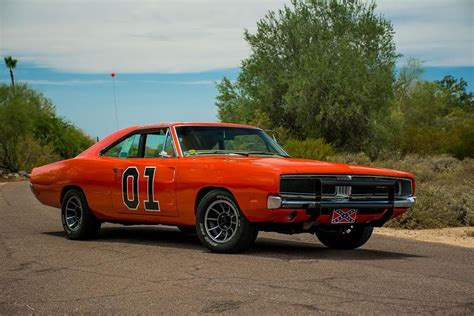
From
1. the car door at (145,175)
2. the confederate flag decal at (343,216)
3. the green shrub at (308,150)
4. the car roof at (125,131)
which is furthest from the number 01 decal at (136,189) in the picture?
the green shrub at (308,150)

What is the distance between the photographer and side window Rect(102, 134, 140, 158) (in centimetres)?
1089

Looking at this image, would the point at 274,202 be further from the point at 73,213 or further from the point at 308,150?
the point at 308,150

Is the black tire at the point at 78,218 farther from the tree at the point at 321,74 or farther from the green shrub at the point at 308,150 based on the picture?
the tree at the point at 321,74

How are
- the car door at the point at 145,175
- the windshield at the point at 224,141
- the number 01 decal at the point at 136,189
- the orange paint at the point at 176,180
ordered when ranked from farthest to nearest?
the windshield at the point at 224,141 → the number 01 decal at the point at 136,189 → the car door at the point at 145,175 → the orange paint at the point at 176,180

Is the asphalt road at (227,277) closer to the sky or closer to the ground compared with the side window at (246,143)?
closer to the ground

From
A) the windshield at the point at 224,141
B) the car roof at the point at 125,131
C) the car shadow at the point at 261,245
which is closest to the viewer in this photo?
the car shadow at the point at 261,245

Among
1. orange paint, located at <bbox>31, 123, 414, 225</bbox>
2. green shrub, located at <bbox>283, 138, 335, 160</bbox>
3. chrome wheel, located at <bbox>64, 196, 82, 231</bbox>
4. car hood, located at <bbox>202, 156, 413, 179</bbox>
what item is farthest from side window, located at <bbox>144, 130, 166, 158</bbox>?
green shrub, located at <bbox>283, 138, 335, 160</bbox>

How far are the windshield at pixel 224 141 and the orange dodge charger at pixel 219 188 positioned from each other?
0.01m

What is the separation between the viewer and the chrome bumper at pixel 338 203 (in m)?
8.58

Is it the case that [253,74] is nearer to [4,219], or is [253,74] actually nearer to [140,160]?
[4,219]

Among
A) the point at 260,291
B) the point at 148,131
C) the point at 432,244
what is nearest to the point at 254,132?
the point at 148,131

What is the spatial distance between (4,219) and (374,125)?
28710mm

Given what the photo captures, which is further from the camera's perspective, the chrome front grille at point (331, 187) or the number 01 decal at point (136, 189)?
the number 01 decal at point (136, 189)

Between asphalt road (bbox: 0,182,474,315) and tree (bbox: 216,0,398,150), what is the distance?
29.1 meters
